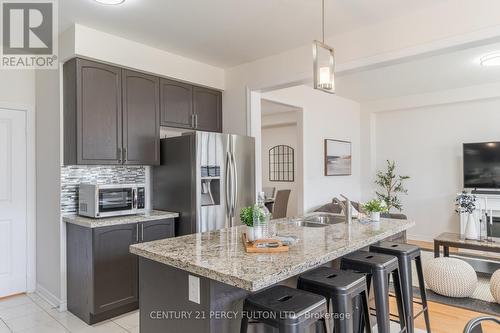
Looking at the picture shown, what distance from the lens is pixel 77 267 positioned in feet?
10.1

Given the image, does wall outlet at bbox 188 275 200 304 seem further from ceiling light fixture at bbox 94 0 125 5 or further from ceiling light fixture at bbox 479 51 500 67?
ceiling light fixture at bbox 479 51 500 67

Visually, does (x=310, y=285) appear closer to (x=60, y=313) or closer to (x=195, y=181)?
(x=195, y=181)

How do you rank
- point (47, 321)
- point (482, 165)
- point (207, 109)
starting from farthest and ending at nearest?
point (482, 165) < point (207, 109) < point (47, 321)

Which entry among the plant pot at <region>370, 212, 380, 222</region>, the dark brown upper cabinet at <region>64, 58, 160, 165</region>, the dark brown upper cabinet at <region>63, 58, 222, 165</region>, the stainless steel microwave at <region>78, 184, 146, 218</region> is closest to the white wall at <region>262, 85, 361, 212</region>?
the dark brown upper cabinet at <region>63, 58, 222, 165</region>

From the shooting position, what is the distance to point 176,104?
12.6ft

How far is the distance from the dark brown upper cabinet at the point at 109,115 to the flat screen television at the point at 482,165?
16.9ft

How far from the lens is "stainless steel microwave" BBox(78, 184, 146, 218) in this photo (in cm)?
301

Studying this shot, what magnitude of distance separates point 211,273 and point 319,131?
453cm

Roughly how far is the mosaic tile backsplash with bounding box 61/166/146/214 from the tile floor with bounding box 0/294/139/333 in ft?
3.20

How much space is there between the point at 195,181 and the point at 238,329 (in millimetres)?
1797

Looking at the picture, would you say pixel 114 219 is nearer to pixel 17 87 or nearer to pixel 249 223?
pixel 249 223

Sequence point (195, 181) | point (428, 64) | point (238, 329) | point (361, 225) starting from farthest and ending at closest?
point (428, 64)
point (195, 181)
point (361, 225)
point (238, 329)

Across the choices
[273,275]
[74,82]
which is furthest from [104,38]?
[273,275]

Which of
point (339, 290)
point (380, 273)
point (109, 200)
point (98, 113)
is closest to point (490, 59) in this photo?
point (380, 273)
